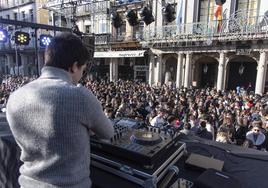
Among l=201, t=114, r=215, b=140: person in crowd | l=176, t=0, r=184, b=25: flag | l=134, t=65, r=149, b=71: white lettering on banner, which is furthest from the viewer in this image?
l=134, t=65, r=149, b=71: white lettering on banner

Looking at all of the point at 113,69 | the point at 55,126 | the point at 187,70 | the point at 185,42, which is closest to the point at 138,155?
the point at 55,126

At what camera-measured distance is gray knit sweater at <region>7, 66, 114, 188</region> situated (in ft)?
4.61

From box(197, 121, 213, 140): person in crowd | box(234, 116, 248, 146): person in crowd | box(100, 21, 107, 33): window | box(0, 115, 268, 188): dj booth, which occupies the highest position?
box(100, 21, 107, 33): window

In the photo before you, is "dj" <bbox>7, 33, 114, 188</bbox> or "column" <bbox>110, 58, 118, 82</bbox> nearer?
"dj" <bbox>7, 33, 114, 188</bbox>

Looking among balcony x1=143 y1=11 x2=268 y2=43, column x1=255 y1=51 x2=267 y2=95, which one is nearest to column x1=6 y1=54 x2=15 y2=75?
balcony x1=143 y1=11 x2=268 y2=43

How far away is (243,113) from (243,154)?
296 inches

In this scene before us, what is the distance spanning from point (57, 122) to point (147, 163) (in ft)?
2.09

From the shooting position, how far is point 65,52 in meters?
1.52

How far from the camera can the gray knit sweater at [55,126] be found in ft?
4.61

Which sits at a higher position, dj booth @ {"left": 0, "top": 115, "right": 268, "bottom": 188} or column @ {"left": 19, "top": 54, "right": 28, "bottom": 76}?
dj booth @ {"left": 0, "top": 115, "right": 268, "bottom": 188}

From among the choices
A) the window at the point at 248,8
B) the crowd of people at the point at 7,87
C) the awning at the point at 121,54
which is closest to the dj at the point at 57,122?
the crowd of people at the point at 7,87

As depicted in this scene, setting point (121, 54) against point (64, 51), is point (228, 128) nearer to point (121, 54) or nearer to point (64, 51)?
point (64, 51)

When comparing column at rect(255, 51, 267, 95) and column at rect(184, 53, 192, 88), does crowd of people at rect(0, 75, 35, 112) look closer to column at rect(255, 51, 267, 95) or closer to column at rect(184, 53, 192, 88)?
column at rect(184, 53, 192, 88)

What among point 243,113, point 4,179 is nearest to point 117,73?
point 243,113
